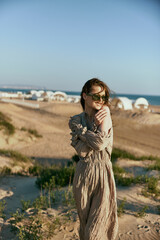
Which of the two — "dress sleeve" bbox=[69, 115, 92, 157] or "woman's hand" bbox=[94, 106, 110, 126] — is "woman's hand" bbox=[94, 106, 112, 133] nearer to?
"woman's hand" bbox=[94, 106, 110, 126]

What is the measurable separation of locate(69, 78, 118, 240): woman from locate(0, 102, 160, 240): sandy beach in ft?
1.73

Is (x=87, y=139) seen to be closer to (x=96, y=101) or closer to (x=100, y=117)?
(x=100, y=117)

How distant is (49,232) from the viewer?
3072 mm

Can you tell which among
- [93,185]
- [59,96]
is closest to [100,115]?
[93,185]

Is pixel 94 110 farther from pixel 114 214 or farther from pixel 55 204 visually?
pixel 55 204

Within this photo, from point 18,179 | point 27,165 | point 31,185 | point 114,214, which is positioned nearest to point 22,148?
point 27,165

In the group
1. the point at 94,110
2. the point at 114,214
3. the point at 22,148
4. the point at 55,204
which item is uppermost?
the point at 94,110

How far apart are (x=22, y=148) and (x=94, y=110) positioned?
372 inches

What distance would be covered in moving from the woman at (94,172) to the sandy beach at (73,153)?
1.73 feet

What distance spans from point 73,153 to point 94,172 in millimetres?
8558

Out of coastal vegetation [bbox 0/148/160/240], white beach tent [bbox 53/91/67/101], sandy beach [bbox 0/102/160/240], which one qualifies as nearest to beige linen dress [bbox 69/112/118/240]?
sandy beach [bbox 0/102/160/240]

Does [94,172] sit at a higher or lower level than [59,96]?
lower

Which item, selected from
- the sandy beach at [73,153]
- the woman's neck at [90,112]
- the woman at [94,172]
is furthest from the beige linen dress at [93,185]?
the sandy beach at [73,153]

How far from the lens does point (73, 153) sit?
421 inches
